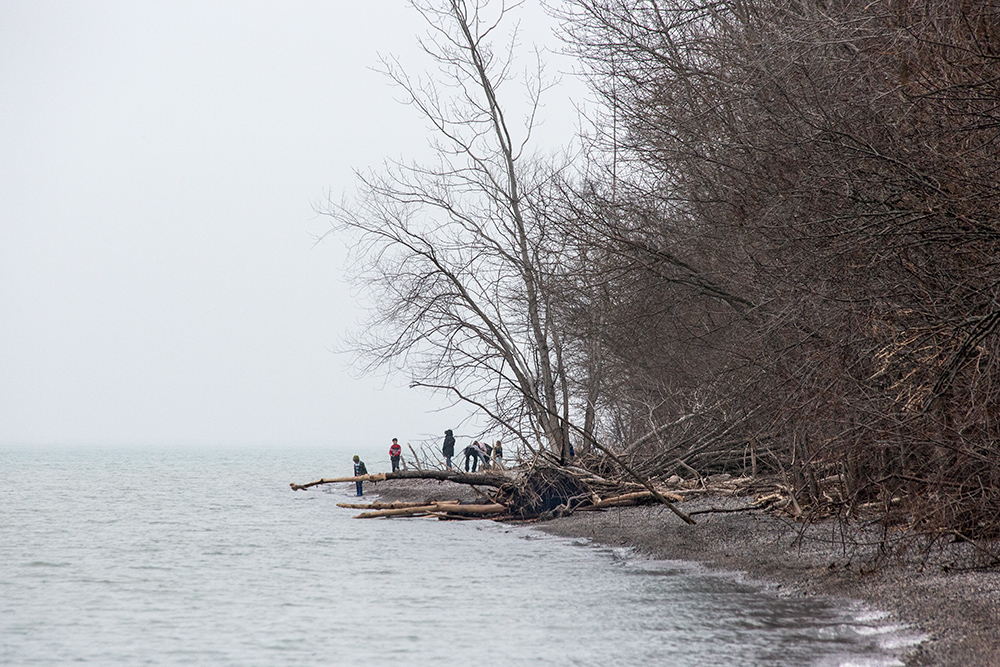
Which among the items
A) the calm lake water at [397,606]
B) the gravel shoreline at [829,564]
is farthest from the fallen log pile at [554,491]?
the calm lake water at [397,606]

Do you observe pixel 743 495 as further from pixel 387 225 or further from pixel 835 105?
pixel 387 225

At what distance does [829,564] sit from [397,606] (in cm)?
523

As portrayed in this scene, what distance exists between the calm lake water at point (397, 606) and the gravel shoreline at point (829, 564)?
38cm

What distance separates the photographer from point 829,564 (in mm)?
10609

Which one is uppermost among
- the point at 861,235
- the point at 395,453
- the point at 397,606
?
the point at 861,235

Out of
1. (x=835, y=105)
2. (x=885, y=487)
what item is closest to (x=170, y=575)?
(x=885, y=487)

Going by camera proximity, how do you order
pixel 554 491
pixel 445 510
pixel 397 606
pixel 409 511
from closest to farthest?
pixel 397 606 → pixel 554 491 → pixel 445 510 → pixel 409 511

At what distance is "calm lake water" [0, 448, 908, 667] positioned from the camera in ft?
28.1

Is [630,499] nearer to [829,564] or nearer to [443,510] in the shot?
[443,510]

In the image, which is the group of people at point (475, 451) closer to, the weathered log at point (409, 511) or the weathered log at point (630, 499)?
the weathered log at point (409, 511)

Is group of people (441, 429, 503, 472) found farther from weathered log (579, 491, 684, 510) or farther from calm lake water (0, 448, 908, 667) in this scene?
weathered log (579, 491, 684, 510)

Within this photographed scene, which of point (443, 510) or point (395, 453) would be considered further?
point (395, 453)

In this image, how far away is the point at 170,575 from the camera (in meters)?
15.6

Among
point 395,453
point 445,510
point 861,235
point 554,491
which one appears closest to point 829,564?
point 861,235
